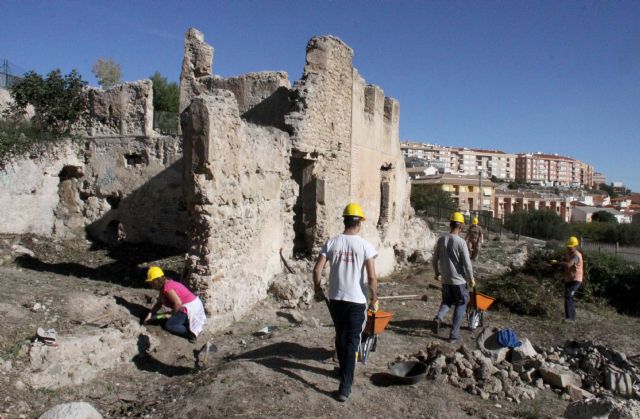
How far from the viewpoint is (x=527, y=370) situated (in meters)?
6.27

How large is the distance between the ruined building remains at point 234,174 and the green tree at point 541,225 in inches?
1159

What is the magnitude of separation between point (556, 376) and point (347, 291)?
312cm

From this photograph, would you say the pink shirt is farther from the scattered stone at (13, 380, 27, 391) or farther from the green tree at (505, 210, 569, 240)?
the green tree at (505, 210, 569, 240)

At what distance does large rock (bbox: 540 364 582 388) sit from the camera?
6.03 m

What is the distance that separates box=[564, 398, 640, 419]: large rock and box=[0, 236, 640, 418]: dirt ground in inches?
17.0

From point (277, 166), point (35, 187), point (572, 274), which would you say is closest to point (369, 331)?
Answer: point (277, 166)

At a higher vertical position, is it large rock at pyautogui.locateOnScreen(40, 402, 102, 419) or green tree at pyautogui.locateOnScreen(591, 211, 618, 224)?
green tree at pyautogui.locateOnScreen(591, 211, 618, 224)

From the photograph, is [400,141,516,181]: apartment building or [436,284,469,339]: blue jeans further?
[400,141,516,181]: apartment building

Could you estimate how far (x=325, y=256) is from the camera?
4.96 metres

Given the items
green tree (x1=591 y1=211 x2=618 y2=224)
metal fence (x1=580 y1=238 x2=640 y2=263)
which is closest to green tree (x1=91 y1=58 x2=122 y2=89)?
metal fence (x1=580 y1=238 x2=640 y2=263)

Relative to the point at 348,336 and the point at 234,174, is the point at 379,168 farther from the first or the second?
the point at 348,336

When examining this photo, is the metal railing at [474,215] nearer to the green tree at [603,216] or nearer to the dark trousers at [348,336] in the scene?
the dark trousers at [348,336]

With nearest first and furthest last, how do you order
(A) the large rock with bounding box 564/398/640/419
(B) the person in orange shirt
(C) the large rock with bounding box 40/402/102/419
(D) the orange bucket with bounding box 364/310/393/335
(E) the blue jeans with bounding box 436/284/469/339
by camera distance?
(C) the large rock with bounding box 40/402/102/419 < (A) the large rock with bounding box 564/398/640/419 < (D) the orange bucket with bounding box 364/310/393/335 < (E) the blue jeans with bounding box 436/284/469/339 < (B) the person in orange shirt

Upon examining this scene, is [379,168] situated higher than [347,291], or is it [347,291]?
[379,168]
